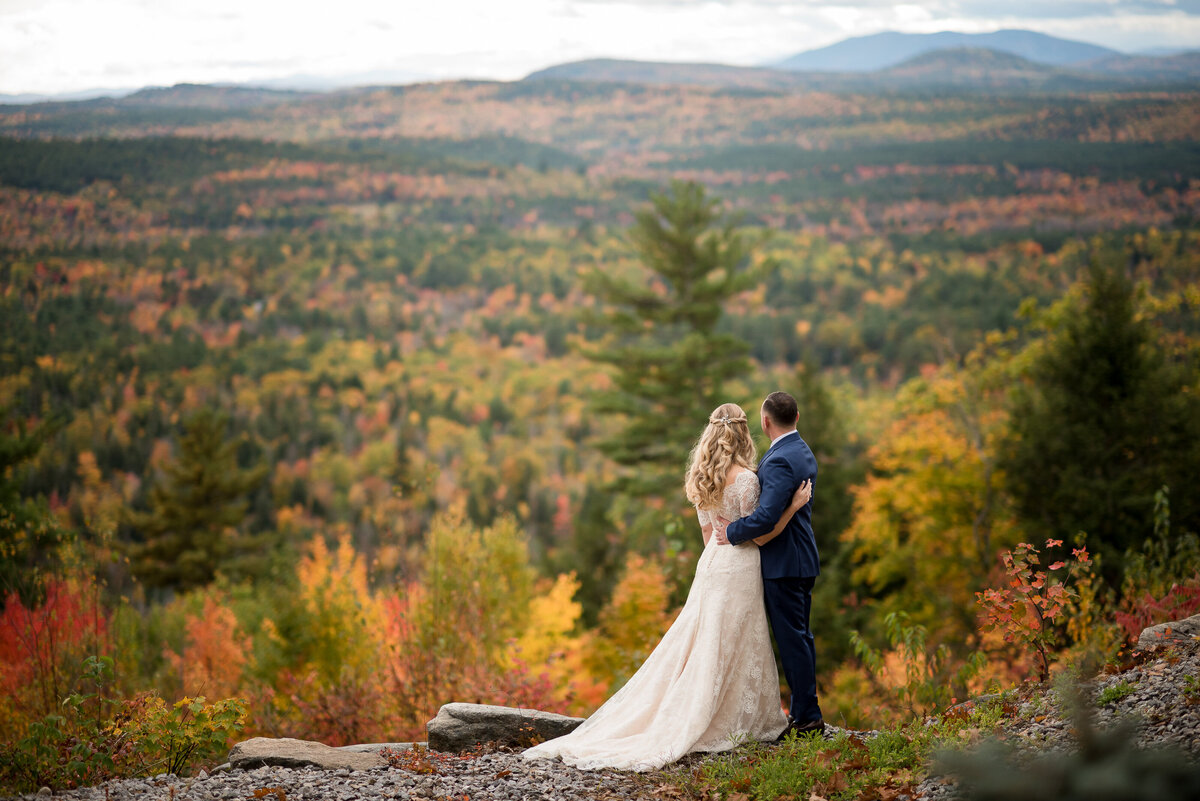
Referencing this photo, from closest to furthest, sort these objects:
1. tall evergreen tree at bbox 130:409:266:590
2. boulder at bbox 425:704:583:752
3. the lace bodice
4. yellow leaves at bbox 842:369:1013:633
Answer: the lace bodice < boulder at bbox 425:704:583:752 < yellow leaves at bbox 842:369:1013:633 < tall evergreen tree at bbox 130:409:266:590

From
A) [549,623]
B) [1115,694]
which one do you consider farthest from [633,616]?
[1115,694]

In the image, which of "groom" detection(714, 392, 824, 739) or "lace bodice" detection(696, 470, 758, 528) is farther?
"lace bodice" detection(696, 470, 758, 528)

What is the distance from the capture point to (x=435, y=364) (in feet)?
450

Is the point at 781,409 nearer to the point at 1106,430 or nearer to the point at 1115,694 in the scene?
the point at 1115,694

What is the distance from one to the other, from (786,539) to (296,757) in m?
3.84

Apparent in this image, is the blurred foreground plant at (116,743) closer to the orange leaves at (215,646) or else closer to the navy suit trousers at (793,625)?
the navy suit trousers at (793,625)

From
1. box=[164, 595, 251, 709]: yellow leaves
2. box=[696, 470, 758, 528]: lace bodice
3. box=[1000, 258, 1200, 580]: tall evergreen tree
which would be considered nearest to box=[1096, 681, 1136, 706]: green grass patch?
box=[696, 470, 758, 528]: lace bodice

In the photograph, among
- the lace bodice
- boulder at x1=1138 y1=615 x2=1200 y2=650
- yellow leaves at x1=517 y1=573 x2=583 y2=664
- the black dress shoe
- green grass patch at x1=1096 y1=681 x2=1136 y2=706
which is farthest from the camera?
yellow leaves at x1=517 y1=573 x2=583 y2=664

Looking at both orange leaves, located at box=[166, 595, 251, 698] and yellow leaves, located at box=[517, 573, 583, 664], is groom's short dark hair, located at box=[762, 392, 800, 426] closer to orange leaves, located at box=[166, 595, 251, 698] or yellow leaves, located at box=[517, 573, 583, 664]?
yellow leaves, located at box=[517, 573, 583, 664]

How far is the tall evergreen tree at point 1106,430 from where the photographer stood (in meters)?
14.0

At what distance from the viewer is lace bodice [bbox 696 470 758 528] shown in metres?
5.14

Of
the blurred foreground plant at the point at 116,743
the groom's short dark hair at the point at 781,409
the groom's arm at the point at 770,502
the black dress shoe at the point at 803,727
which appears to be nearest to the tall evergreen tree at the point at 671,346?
the black dress shoe at the point at 803,727

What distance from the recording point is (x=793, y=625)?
5121 millimetres

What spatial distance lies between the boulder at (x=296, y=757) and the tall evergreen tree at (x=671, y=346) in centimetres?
1587
